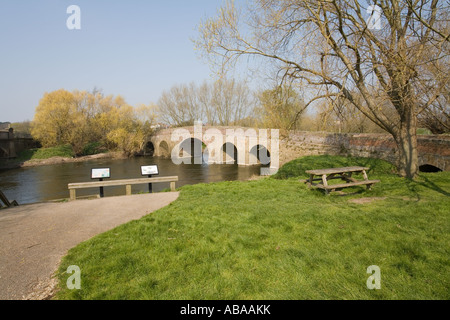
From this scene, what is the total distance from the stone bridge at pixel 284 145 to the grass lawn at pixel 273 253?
534 cm

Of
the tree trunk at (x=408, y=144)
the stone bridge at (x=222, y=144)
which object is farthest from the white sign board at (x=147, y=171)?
the stone bridge at (x=222, y=144)

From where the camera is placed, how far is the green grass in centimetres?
3010

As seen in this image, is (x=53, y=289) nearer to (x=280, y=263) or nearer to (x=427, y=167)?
(x=280, y=263)

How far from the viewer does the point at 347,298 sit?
2602mm

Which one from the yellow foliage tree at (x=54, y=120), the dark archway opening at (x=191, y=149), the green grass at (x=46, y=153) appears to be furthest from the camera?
the dark archway opening at (x=191, y=149)

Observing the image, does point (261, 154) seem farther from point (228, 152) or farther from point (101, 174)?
point (101, 174)

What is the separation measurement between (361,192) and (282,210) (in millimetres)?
3136

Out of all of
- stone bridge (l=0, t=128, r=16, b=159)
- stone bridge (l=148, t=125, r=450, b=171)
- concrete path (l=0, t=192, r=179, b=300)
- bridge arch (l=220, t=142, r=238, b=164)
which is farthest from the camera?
bridge arch (l=220, t=142, r=238, b=164)

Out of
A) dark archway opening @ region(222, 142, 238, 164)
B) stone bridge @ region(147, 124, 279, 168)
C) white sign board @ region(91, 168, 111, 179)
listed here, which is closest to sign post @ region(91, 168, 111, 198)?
white sign board @ region(91, 168, 111, 179)

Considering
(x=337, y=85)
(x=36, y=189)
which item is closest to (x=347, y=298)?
(x=337, y=85)

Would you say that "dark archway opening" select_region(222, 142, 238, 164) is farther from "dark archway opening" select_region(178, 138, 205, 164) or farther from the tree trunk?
the tree trunk

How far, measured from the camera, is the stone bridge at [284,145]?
10.3 m

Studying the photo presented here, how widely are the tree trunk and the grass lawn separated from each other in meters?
3.03

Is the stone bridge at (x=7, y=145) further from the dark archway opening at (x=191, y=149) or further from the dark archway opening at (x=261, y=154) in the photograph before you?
the dark archway opening at (x=261, y=154)
